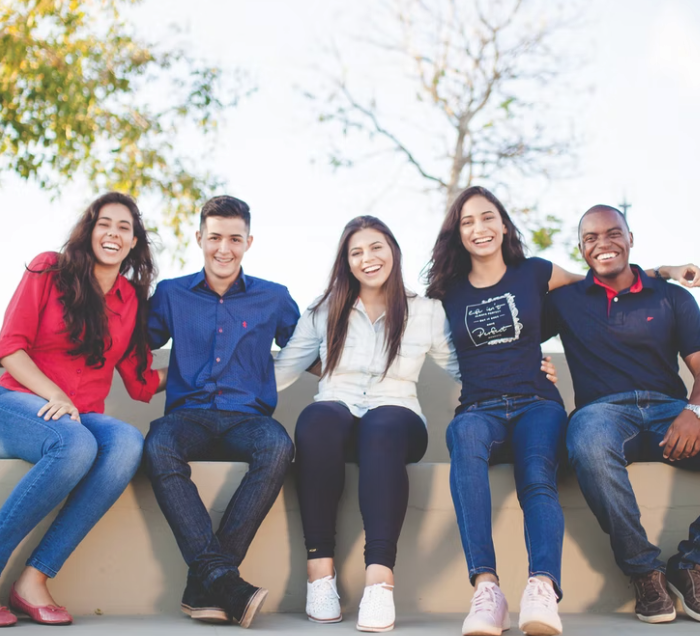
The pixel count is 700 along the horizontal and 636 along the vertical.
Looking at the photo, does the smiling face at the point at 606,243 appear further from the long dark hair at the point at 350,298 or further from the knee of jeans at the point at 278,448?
the knee of jeans at the point at 278,448

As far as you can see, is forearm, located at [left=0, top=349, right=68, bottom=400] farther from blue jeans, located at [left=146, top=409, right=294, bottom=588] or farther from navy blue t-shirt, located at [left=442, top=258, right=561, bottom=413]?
navy blue t-shirt, located at [left=442, top=258, right=561, bottom=413]

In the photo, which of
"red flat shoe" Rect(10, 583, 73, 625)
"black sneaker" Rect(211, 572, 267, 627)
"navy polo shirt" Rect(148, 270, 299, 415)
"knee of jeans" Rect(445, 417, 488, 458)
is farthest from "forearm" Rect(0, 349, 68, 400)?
"knee of jeans" Rect(445, 417, 488, 458)

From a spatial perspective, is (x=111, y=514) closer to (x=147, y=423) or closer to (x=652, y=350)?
(x=147, y=423)

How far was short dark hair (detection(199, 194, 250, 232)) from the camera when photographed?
308cm

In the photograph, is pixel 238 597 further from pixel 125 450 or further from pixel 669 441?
pixel 669 441

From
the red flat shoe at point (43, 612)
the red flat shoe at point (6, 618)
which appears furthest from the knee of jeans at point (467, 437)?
the red flat shoe at point (6, 618)

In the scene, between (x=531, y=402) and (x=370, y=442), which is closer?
(x=370, y=442)

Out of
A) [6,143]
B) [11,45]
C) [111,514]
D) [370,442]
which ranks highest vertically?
[11,45]

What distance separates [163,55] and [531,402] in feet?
25.6

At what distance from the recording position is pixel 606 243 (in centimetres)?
301

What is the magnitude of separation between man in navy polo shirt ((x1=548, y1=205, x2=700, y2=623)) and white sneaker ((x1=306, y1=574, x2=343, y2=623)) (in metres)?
0.87

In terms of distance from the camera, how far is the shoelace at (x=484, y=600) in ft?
7.05

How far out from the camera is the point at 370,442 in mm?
2521

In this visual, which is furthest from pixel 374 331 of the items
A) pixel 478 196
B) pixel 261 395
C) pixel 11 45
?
pixel 11 45
